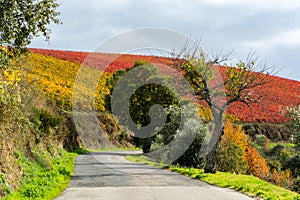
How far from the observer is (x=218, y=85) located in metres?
21.2

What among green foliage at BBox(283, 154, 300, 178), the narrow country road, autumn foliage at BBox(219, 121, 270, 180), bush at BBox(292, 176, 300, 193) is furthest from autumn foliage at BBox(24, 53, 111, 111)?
the narrow country road

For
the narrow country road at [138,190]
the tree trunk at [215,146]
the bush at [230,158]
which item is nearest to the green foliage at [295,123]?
the bush at [230,158]

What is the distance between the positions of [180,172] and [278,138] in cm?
3494

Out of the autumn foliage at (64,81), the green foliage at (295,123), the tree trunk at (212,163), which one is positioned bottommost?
the tree trunk at (212,163)

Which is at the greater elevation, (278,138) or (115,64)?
(115,64)

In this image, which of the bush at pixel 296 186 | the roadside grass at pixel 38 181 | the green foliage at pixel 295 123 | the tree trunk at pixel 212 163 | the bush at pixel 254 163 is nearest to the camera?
the roadside grass at pixel 38 181

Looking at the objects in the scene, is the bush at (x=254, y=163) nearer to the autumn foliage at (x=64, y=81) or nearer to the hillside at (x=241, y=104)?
the autumn foliage at (x=64, y=81)

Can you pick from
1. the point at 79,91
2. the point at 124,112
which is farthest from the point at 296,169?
the point at 79,91

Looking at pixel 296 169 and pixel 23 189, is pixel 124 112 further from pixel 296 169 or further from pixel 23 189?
pixel 23 189

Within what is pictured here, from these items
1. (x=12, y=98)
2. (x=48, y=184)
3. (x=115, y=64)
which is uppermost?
(x=115, y=64)

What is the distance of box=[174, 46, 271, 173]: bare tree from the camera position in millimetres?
20984

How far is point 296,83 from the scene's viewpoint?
79750 millimetres

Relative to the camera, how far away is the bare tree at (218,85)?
68.8ft

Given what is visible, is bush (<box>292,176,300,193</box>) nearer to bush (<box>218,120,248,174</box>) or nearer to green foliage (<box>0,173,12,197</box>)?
bush (<box>218,120,248,174</box>)
